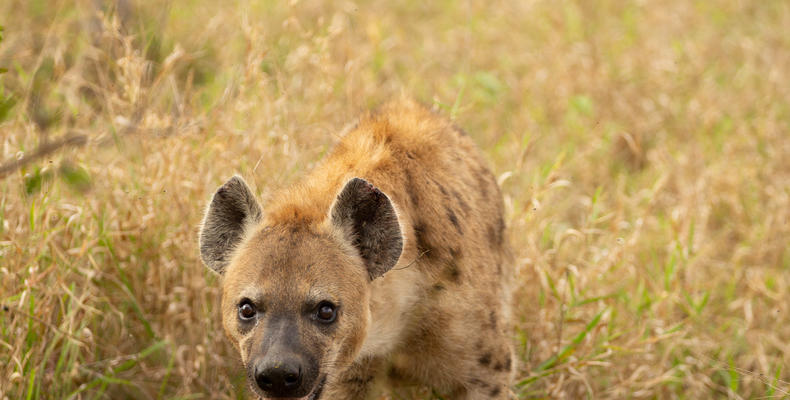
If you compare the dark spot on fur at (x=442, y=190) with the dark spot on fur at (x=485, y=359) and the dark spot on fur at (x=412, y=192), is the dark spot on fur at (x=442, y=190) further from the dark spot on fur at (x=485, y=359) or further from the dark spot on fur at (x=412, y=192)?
the dark spot on fur at (x=485, y=359)

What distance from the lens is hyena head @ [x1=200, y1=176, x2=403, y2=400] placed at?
2.53 m

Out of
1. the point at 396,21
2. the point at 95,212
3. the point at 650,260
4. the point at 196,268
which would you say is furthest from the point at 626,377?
the point at 396,21

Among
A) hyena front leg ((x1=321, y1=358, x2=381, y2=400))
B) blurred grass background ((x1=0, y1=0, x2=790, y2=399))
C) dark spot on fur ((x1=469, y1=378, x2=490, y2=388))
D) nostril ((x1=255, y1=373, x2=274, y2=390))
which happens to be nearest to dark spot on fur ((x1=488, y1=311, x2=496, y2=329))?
dark spot on fur ((x1=469, y1=378, x2=490, y2=388))

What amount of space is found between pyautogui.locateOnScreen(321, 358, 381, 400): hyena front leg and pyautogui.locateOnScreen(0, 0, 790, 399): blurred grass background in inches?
14.1

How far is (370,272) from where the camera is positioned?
2.80m

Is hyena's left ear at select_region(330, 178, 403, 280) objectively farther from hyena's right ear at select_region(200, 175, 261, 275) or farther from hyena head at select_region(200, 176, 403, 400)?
hyena's right ear at select_region(200, 175, 261, 275)

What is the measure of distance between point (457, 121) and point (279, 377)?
2.52 m

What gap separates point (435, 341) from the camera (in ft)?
9.75

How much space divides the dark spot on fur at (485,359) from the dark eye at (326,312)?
0.62 m

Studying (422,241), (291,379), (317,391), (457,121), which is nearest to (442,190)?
(422,241)

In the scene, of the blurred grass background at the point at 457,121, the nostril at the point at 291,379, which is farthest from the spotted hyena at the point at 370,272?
the blurred grass background at the point at 457,121

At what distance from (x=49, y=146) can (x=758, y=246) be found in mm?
3806

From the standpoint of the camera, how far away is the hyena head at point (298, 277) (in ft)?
8.30

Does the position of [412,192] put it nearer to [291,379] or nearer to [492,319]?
[492,319]
